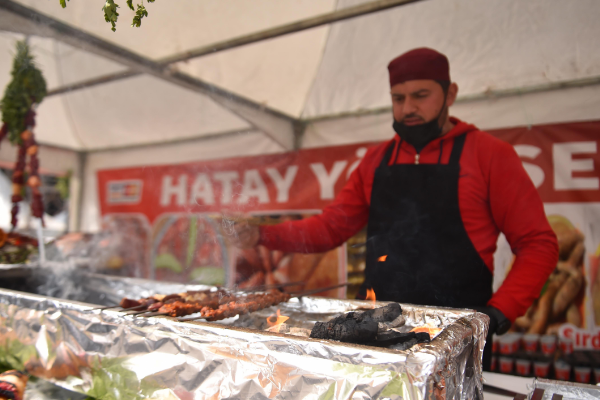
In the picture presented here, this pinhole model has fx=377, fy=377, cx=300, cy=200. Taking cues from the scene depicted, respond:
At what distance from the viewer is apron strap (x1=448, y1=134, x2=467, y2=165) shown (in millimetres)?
2070

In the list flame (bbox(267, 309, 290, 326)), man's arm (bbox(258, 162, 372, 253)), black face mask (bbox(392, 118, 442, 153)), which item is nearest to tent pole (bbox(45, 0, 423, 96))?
black face mask (bbox(392, 118, 442, 153))

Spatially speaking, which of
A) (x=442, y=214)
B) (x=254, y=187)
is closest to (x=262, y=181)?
(x=254, y=187)

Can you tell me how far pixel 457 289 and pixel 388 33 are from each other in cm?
166

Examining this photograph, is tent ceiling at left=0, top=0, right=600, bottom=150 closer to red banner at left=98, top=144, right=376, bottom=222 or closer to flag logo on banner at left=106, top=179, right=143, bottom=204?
red banner at left=98, top=144, right=376, bottom=222

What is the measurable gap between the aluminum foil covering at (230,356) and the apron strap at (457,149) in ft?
2.81

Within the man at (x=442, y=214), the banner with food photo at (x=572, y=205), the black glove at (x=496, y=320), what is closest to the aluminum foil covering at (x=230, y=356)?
the black glove at (x=496, y=320)

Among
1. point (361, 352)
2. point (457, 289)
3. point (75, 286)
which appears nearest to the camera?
point (361, 352)

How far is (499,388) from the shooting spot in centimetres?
172

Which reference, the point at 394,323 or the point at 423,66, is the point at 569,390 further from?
the point at 423,66

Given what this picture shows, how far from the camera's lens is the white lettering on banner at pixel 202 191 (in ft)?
11.6

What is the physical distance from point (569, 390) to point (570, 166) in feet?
5.16

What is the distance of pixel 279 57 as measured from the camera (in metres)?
3.00

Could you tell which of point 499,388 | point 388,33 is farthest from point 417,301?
point 388,33

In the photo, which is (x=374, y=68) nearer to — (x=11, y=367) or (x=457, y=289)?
(x=457, y=289)
